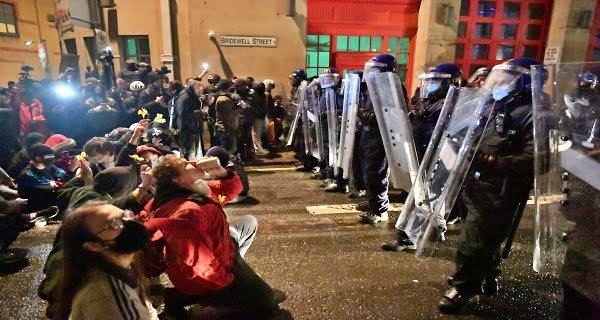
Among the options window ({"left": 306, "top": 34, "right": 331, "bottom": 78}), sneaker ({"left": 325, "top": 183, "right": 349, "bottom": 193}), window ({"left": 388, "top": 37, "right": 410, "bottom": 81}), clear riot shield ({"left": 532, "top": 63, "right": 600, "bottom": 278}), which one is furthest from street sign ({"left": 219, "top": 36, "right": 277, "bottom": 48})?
clear riot shield ({"left": 532, "top": 63, "right": 600, "bottom": 278})

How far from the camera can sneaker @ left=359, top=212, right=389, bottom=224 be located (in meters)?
→ 5.01

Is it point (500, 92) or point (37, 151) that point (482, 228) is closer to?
A: point (500, 92)

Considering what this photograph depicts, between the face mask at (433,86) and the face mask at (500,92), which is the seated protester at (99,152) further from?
the face mask at (500,92)

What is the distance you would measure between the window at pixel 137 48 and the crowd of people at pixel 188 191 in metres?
5.19

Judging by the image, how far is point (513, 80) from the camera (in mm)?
2842

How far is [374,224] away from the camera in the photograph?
16.3 ft

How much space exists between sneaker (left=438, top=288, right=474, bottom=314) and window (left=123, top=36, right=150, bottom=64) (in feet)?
39.6

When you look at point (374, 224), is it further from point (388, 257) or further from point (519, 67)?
point (519, 67)

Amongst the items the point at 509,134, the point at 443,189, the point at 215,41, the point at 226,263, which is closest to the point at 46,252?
the point at 226,263

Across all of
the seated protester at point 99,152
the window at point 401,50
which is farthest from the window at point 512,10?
the seated protester at point 99,152

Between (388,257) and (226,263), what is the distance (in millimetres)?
2094

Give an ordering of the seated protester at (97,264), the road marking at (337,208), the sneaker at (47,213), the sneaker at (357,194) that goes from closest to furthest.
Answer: the seated protester at (97,264)
the sneaker at (47,213)
the road marking at (337,208)
the sneaker at (357,194)

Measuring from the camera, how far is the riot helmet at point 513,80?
283 centimetres

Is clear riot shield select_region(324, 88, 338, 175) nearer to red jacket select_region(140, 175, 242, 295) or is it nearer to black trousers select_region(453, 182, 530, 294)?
black trousers select_region(453, 182, 530, 294)
